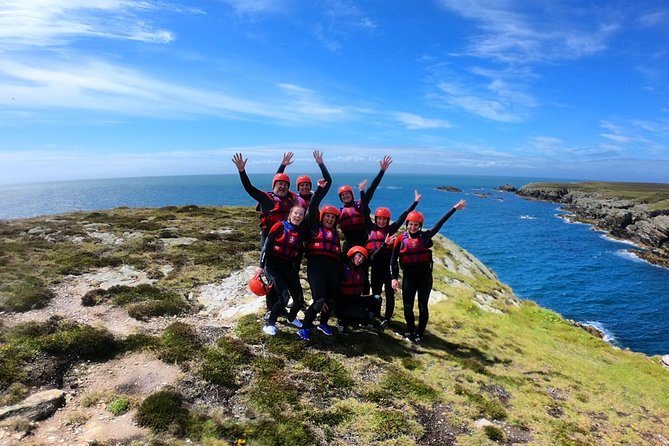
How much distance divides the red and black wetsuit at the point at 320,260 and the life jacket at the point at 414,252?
2.46 meters

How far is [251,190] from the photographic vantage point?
516 inches

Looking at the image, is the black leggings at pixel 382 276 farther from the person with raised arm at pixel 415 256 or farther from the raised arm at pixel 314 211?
the raised arm at pixel 314 211

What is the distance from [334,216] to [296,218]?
4.21 ft

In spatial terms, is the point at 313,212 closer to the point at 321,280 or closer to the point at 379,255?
the point at 321,280

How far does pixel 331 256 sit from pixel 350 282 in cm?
154

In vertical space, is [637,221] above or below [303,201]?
below

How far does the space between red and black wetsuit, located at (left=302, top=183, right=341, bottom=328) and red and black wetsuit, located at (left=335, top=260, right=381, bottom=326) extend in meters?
0.69

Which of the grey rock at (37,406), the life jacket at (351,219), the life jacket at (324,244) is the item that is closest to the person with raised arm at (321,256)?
the life jacket at (324,244)

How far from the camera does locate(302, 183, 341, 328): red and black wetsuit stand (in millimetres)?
12336

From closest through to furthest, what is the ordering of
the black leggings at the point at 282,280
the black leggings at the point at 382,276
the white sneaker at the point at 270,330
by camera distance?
1. the black leggings at the point at 282,280
2. the white sneaker at the point at 270,330
3. the black leggings at the point at 382,276

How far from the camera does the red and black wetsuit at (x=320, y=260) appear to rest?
1234 centimetres

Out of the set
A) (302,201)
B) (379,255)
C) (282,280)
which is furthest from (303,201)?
(379,255)

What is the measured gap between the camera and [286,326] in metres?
13.9

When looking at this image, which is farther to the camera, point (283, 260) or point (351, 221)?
point (351, 221)
